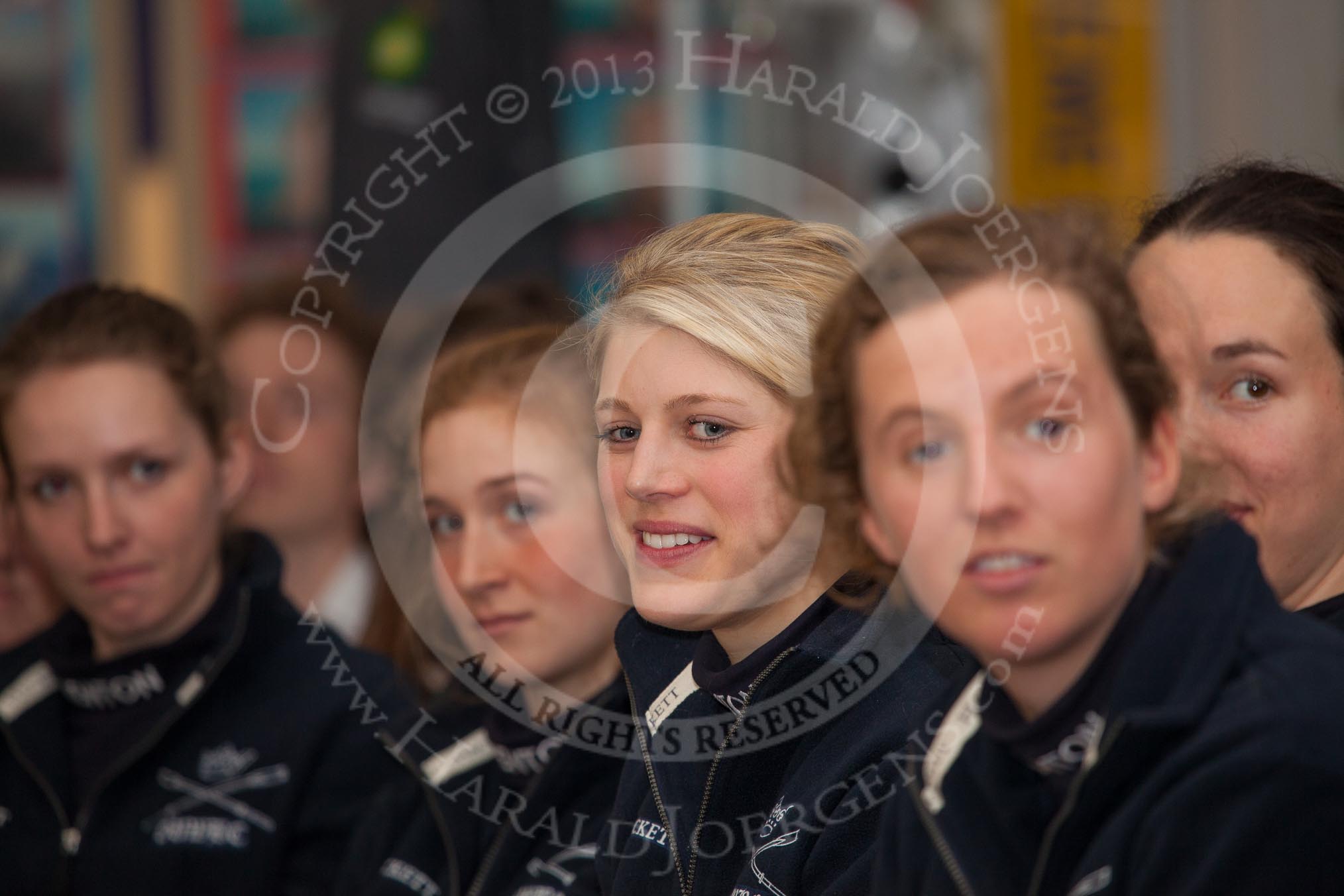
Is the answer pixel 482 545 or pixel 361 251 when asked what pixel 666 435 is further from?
pixel 361 251

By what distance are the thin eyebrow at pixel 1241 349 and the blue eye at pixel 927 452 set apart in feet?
1.78

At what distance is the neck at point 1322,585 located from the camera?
61.8 inches

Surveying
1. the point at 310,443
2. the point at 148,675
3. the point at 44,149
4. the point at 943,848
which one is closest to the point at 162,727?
the point at 148,675

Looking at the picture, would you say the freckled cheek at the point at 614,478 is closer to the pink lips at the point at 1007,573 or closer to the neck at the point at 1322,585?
the pink lips at the point at 1007,573

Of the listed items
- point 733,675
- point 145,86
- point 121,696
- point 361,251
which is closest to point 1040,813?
point 733,675

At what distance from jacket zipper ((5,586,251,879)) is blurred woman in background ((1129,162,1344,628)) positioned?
4.85 feet

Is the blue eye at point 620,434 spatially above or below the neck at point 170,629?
above

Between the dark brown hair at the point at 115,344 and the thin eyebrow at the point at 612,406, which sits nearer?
the thin eyebrow at the point at 612,406

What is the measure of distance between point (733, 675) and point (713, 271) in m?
0.42

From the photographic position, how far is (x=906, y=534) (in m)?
1.07

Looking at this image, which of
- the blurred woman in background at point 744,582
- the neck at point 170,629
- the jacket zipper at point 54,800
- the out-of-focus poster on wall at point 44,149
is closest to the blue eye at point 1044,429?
the blurred woman in background at point 744,582

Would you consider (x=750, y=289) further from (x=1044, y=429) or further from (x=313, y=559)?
(x=313, y=559)

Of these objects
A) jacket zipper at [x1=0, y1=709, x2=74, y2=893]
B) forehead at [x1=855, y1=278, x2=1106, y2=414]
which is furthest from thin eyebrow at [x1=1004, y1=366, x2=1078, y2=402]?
jacket zipper at [x1=0, y1=709, x2=74, y2=893]

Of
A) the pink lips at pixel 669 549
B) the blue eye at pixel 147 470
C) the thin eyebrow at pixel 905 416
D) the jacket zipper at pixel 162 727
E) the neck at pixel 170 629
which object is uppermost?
the thin eyebrow at pixel 905 416
